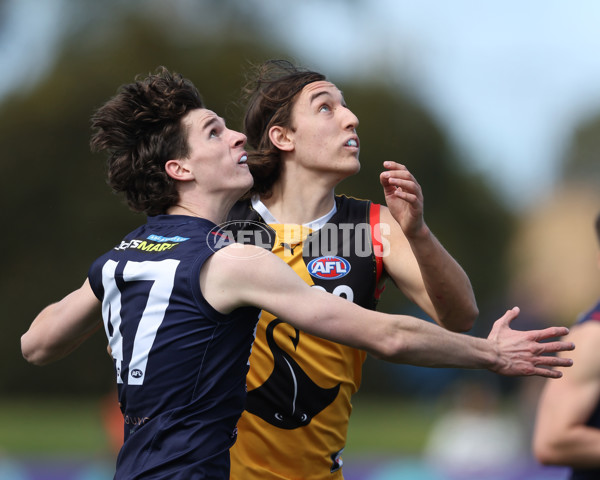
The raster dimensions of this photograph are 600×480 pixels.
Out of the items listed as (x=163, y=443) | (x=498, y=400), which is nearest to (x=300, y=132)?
(x=163, y=443)

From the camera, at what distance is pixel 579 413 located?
4.52 metres

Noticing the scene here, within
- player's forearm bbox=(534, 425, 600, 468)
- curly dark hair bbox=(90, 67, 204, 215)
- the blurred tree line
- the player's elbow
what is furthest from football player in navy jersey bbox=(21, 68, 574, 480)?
the blurred tree line

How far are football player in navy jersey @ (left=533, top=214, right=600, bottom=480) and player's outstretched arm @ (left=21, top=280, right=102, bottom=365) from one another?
7.94 feet

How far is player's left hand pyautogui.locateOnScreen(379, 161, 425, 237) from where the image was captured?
3877 millimetres

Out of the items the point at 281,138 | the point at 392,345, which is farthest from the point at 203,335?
the point at 281,138

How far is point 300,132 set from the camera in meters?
4.60

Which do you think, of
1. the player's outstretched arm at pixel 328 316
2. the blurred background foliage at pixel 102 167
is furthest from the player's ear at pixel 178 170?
the blurred background foliage at pixel 102 167

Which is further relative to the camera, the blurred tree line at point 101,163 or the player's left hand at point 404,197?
the blurred tree line at point 101,163

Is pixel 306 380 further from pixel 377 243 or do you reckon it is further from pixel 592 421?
pixel 592 421

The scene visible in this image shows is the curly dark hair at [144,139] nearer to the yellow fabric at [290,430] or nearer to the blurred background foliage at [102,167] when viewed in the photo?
the yellow fabric at [290,430]

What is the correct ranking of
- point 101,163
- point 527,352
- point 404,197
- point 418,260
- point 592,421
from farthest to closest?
1. point 101,163
2. point 592,421
3. point 418,260
4. point 404,197
5. point 527,352

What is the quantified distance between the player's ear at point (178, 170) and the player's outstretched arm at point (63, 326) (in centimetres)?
62

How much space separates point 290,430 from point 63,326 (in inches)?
47.9

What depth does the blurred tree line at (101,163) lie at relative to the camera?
2152cm
